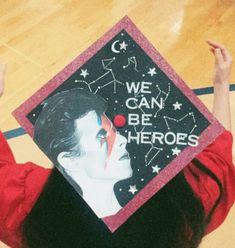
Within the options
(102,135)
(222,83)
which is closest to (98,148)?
(102,135)

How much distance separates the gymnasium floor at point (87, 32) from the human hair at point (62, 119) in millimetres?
1335

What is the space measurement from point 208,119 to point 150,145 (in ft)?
0.37

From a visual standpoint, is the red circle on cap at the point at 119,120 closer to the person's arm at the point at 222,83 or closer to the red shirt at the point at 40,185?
the red shirt at the point at 40,185

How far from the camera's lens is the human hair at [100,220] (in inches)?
29.7

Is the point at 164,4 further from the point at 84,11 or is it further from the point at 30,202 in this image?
the point at 30,202

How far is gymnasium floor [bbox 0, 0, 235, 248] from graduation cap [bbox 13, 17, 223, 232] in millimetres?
1344

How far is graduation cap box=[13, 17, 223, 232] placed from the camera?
0.73 metres

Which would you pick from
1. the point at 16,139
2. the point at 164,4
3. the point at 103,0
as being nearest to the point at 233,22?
the point at 164,4

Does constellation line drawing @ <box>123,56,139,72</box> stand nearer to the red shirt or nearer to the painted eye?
the painted eye

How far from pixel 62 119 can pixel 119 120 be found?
10cm

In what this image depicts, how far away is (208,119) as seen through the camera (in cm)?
77

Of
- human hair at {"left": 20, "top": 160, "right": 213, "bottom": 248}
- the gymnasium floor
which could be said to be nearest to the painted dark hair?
human hair at {"left": 20, "top": 160, "right": 213, "bottom": 248}

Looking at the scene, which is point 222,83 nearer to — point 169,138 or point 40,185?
point 169,138

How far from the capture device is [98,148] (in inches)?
28.5
